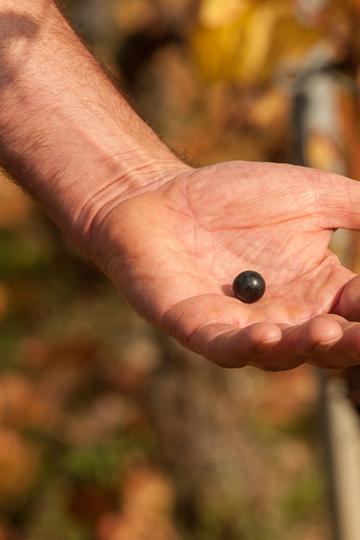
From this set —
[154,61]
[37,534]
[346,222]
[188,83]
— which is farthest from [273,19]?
[37,534]

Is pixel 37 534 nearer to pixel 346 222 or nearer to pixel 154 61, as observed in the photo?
pixel 154 61

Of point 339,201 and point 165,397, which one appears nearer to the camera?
point 339,201

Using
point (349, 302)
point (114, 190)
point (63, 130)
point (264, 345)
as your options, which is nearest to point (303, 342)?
point (264, 345)

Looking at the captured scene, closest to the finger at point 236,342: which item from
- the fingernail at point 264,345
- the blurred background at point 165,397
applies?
the fingernail at point 264,345

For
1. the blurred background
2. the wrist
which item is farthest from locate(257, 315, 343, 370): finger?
the blurred background

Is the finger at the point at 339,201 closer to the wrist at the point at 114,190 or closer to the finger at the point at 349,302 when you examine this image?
the finger at the point at 349,302

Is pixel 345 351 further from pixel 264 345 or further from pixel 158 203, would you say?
pixel 158 203
